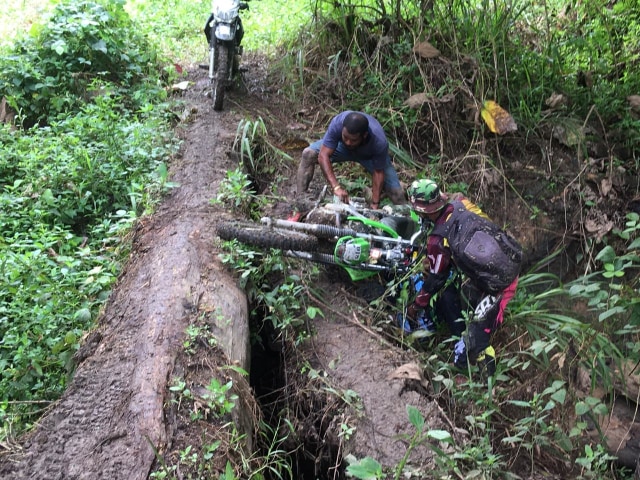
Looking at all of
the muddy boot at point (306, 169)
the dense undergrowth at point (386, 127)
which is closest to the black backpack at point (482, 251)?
the dense undergrowth at point (386, 127)

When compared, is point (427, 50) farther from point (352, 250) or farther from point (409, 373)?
point (409, 373)

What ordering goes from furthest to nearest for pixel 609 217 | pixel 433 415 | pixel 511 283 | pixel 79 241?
pixel 609 217 → pixel 79 241 → pixel 511 283 → pixel 433 415

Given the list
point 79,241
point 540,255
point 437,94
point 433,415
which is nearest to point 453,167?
point 437,94

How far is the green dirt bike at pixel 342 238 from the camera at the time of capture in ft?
12.4

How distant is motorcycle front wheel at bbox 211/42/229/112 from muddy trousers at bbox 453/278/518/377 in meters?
3.73

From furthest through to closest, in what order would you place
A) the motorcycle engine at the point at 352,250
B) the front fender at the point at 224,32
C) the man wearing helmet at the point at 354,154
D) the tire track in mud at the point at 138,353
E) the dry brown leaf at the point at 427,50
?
the dry brown leaf at the point at 427,50
the front fender at the point at 224,32
the man wearing helmet at the point at 354,154
the motorcycle engine at the point at 352,250
the tire track in mud at the point at 138,353

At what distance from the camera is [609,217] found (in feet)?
18.5

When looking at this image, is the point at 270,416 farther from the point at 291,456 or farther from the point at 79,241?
the point at 79,241

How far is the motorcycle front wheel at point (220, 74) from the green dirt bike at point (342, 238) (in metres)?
2.50

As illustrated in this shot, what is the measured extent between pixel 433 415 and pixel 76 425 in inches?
74.4

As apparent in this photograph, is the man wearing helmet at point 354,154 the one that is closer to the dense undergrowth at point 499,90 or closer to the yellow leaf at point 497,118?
the dense undergrowth at point 499,90

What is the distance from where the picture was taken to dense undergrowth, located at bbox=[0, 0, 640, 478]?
3.73m

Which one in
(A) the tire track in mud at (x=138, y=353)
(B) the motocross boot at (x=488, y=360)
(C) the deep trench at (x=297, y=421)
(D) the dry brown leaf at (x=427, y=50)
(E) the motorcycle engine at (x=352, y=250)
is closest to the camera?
(A) the tire track in mud at (x=138, y=353)

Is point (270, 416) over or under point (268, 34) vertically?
under
